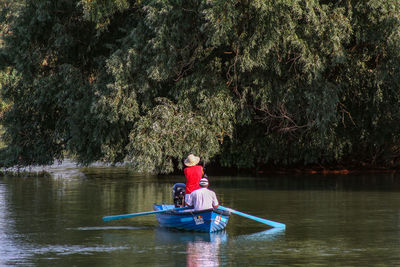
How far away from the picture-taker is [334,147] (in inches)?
1453

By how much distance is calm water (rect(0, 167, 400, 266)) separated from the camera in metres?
16.0

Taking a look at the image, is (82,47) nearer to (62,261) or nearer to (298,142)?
(298,142)

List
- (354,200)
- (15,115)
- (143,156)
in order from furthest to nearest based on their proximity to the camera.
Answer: (15,115), (143,156), (354,200)

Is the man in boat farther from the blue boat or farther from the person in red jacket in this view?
the person in red jacket

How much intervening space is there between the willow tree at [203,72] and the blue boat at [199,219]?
10.8 m

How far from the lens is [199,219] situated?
19.5 meters

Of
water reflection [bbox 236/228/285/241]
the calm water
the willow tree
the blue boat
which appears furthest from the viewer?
the willow tree

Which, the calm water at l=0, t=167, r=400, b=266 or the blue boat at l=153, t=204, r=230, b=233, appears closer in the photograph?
the calm water at l=0, t=167, r=400, b=266

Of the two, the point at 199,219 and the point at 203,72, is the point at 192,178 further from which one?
the point at 203,72

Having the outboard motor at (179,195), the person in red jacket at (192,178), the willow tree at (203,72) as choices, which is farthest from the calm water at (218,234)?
the willow tree at (203,72)

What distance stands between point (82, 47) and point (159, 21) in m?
6.78

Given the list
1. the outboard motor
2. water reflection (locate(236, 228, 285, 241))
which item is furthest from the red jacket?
water reflection (locate(236, 228, 285, 241))

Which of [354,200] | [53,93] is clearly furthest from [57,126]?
[354,200]

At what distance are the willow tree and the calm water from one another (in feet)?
7.84
